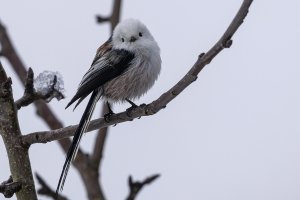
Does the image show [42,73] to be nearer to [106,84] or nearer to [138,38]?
[106,84]

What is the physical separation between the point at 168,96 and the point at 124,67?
1.14 metres

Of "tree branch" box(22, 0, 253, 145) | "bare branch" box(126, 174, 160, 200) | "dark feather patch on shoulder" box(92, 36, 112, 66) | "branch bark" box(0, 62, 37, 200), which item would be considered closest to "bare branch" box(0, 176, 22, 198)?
"branch bark" box(0, 62, 37, 200)

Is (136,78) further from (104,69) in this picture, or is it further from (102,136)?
(102,136)

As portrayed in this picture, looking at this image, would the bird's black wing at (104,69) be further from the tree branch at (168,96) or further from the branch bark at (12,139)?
the branch bark at (12,139)

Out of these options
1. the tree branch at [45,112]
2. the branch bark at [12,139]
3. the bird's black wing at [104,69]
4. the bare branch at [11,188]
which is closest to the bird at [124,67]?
the bird's black wing at [104,69]

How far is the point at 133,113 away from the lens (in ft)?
6.97

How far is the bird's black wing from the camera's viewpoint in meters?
2.73

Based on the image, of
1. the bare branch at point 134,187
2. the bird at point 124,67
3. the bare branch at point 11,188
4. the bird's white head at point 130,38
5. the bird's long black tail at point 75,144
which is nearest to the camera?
the bare branch at point 11,188

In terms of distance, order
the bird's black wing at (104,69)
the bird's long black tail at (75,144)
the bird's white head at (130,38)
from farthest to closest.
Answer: the bird's white head at (130,38) → the bird's black wing at (104,69) → the bird's long black tail at (75,144)

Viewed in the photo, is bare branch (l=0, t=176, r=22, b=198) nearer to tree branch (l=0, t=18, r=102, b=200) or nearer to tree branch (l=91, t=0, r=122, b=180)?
tree branch (l=0, t=18, r=102, b=200)

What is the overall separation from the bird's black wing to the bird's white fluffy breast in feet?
0.14

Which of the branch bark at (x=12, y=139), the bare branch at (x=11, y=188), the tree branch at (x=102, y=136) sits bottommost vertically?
the bare branch at (x=11, y=188)

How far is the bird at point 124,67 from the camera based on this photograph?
2.86 m

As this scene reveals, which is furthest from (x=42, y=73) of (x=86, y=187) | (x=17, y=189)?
(x=86, y=187)
